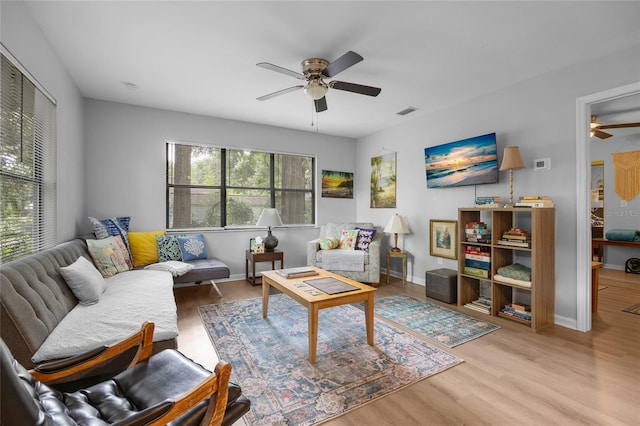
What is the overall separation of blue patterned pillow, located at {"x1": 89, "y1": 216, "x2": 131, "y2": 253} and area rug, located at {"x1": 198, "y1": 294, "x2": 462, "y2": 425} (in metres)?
1.48

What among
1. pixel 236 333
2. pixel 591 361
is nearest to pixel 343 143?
pixel 236 333

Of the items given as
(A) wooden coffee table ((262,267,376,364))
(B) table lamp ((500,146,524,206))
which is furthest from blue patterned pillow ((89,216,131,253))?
(B) table lamp ((500,146,524,206))

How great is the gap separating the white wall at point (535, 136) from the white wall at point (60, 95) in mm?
4045

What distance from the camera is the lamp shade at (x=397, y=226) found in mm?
4625

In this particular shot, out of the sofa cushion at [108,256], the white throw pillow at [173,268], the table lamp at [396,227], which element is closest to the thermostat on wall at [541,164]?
the table lamp at [396,227]

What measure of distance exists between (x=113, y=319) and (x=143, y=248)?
2148mm

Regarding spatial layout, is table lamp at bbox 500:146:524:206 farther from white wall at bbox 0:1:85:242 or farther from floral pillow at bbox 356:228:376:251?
white wall at bbox 0:1:85:242

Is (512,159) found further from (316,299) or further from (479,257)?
(316,299)

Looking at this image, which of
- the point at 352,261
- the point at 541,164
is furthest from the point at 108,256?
the point at 541,164

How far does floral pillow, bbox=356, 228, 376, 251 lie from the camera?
15.3ft

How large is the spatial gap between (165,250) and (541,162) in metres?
4.67

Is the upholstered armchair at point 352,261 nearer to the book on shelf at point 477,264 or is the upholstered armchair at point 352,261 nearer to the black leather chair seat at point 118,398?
the book on shelf at point 477,264

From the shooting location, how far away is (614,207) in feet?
18.7

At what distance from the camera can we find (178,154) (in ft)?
14.7
